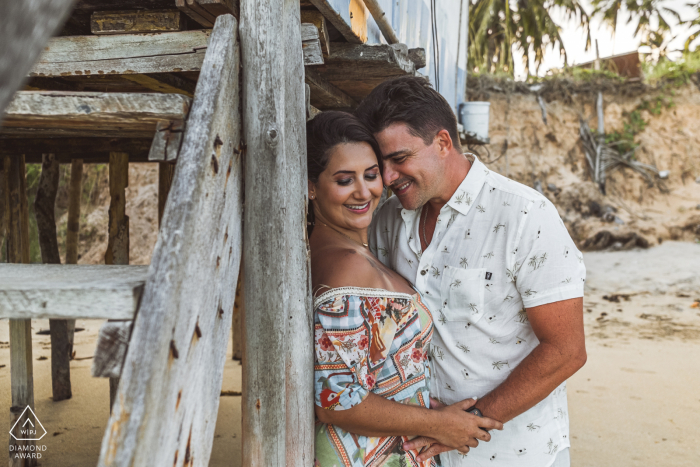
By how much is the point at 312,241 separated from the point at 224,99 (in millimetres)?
912

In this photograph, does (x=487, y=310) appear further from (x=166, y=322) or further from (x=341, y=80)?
(x=341, y=80)

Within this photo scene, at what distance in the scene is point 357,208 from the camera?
2037mm

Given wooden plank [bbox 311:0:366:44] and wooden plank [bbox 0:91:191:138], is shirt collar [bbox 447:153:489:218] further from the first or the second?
wooden plank [bbox 0:91:191:138]

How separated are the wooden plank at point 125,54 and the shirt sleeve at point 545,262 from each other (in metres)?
1.29

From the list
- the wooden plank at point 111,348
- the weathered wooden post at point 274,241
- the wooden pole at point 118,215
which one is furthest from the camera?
the wooden pole at point 118,215

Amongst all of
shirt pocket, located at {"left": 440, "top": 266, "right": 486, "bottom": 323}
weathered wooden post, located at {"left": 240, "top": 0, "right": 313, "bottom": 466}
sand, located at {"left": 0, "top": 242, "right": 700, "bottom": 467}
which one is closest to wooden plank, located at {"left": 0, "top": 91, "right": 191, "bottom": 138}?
weathered wooden post, located at {"left": 240, "top": 0, "right": 313, "bottom": 466}

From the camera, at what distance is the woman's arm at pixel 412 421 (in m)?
1.69

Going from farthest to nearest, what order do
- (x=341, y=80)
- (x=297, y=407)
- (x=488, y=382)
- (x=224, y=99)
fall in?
1. (x=341, y=80)
2. (x=488, y=382)
3. (x=297, y=407)
4. (x=224, y=99)

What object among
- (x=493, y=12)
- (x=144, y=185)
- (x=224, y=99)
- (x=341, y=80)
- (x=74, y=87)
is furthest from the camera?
(x=493, y=12)

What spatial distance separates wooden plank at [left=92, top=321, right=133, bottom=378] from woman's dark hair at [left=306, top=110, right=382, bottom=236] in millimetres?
1170

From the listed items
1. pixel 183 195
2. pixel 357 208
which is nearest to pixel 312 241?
pixel 357 208

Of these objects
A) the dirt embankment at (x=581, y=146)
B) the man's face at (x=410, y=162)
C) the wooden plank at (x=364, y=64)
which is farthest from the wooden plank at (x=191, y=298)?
the dirt embankment at (x=581, y=146)

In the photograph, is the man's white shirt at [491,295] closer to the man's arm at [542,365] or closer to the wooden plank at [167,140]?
the man's arm at [542,365]

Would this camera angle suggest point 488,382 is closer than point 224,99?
No
